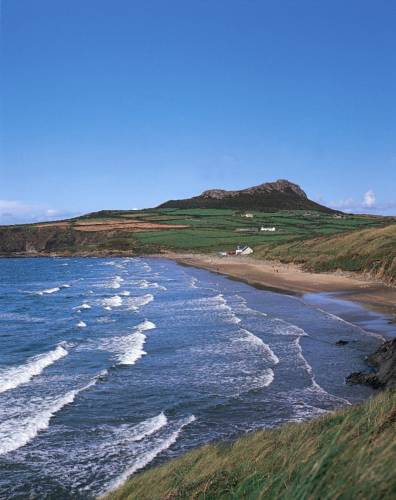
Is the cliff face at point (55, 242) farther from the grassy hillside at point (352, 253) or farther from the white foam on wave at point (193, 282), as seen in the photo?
the white foam on wave at point (193, 282)

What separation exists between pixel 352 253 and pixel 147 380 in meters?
47.5

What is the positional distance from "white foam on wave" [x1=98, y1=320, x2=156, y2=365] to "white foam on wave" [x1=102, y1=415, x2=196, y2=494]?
27.5 feet

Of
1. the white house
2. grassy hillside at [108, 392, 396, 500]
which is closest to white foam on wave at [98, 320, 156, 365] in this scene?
grassy hillside at [108, 392, 396, 500]

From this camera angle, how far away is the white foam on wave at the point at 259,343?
23641mm

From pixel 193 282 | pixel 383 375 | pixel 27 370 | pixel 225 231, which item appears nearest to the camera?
pixel 383 375

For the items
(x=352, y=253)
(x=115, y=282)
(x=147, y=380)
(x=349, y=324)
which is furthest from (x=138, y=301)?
(x=352, y=253)

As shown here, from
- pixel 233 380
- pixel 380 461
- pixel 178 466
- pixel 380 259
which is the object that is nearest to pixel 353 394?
pixel 233 380

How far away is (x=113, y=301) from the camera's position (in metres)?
46.2

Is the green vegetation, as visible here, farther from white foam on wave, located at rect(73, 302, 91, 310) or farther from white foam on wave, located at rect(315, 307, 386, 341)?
white foam on wave, located at rect(73, 302, 91, 310)

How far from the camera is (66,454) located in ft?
44.6

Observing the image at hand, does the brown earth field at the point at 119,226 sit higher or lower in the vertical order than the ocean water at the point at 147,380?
higher

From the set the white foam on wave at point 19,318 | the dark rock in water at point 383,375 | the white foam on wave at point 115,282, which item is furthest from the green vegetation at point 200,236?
the dark rock in water at point 383,375

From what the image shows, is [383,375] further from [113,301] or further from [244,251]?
[244,251]

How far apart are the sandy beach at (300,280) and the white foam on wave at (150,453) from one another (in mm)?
23761
